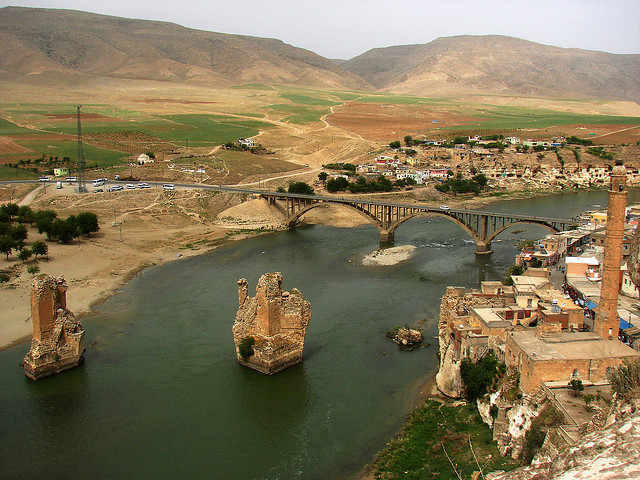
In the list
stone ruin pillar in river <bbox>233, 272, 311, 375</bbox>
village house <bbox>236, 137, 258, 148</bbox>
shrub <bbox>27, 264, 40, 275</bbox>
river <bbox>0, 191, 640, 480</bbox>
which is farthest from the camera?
village house <bbox>236, 137, 258, 148</bbox>

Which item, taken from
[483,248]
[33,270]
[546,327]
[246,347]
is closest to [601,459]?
[546,327]

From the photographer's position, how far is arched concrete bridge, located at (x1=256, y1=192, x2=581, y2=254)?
5866cm

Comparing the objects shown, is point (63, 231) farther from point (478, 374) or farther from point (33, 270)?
point (478, 374)

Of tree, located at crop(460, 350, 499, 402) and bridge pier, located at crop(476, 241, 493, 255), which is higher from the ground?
tree, located at crop(460, 350, 499, 402)

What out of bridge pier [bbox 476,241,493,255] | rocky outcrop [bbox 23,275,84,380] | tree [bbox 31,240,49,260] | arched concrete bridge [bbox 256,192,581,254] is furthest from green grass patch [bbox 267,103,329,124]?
rocky outcrop [bbox 23,275,84,380]

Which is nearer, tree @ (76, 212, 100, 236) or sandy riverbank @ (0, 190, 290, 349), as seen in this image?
sandy riverbank @ (0, 190, 290, 349)

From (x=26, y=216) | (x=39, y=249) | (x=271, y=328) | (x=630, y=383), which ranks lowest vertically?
(x=39, y=249)

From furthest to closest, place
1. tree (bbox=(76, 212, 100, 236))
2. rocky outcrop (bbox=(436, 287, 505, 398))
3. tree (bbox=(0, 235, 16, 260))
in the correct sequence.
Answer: tree (bbox=(76, 212, 100, 236)) < tree (bbox=(0, 235, 16, 260)) < rocky outcrop (bbox=(436, 287, 505, 398))

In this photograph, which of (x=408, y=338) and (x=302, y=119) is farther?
(x=302, y=119)

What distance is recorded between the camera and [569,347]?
921 inches

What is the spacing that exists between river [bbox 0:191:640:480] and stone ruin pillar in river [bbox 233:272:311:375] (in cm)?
85

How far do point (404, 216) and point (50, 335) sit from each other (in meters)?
42.1

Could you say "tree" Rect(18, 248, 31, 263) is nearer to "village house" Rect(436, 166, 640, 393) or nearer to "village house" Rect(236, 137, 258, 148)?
"village house" Rect(436, 166, 640, 393)

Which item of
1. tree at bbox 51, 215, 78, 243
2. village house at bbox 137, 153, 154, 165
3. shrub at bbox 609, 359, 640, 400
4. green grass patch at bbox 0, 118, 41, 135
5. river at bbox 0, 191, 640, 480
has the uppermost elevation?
green grass patch at bbox 0, 118, 41, 135
